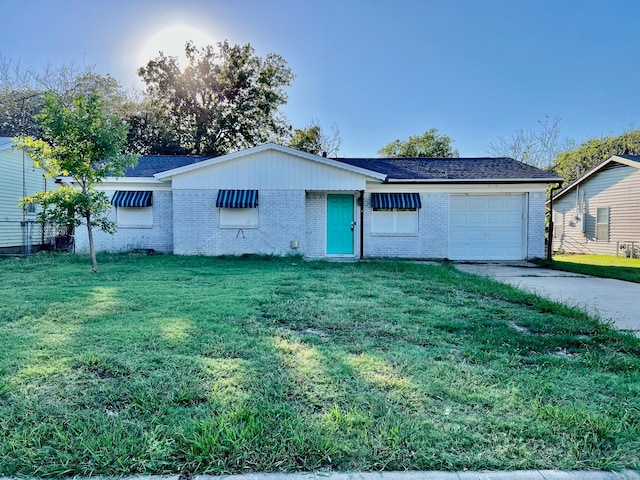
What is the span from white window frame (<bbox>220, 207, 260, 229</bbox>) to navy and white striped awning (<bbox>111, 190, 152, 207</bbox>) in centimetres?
294

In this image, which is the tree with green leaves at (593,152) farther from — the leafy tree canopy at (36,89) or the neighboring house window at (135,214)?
the leafy tree canopy at (36,89)

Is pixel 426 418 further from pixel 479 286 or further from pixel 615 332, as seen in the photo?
pixel 479 286

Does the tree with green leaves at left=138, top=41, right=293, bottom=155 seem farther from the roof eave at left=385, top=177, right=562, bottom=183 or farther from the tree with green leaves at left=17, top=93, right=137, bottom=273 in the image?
the tree with green leaves at left=17, top=93, right=137, bottom=273

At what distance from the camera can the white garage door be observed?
525 inches

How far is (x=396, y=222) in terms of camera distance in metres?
13.4

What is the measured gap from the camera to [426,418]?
7.52 feet

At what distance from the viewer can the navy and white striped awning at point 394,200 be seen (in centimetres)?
1305

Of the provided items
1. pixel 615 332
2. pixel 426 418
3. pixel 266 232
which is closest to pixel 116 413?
pixel 426 418

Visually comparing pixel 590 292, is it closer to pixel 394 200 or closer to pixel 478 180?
pixel 478 180

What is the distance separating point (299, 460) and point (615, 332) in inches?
165

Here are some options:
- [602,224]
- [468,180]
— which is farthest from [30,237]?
[602,224]

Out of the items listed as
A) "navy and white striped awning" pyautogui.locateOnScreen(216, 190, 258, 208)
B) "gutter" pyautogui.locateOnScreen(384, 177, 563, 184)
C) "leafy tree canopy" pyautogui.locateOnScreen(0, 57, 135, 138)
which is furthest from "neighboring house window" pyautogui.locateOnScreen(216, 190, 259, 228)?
"leafy tree canopy" pyautogui.locateOnScreen(0, 57, 135, 138)

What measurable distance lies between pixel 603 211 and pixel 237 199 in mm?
17719

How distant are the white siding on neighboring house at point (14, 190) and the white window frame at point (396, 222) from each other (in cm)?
1386
